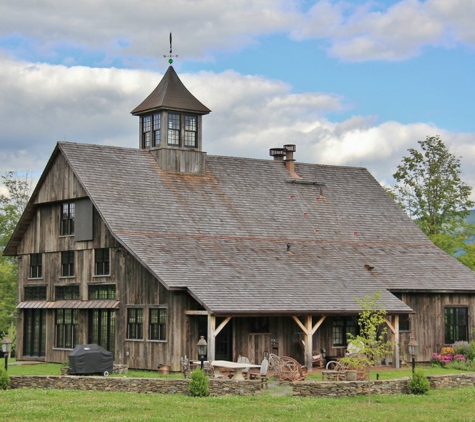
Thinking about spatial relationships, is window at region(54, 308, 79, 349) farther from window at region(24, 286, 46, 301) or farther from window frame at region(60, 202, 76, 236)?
window frame at region(60, 202, 76, 236)

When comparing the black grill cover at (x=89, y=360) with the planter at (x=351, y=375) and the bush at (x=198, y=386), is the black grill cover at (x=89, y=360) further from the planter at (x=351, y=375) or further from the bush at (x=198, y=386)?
the planter at (x=351, y=375)

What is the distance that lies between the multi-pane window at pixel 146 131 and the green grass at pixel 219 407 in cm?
1749

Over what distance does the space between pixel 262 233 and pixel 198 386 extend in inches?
572

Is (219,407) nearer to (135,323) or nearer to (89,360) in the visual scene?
(89,360)

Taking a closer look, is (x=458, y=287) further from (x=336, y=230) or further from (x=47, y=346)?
(x=47, y=346)

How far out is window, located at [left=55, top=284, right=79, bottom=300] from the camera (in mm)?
41219

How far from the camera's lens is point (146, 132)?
44969 millimetres

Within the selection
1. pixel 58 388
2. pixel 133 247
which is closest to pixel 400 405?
pixel 58 388

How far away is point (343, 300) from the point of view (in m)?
37.9

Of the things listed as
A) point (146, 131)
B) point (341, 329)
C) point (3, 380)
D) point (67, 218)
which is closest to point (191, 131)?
point (146, 131)

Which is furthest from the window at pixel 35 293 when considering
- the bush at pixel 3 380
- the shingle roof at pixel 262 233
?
the bush at pixel 3 380

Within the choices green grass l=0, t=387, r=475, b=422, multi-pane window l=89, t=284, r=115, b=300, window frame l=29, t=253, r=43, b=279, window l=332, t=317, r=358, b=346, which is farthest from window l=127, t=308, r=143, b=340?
green grass l=0, t=387, r=475, b=422

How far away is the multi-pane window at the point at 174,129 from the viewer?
145ft

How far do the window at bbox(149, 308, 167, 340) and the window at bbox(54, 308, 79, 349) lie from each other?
485 cm
